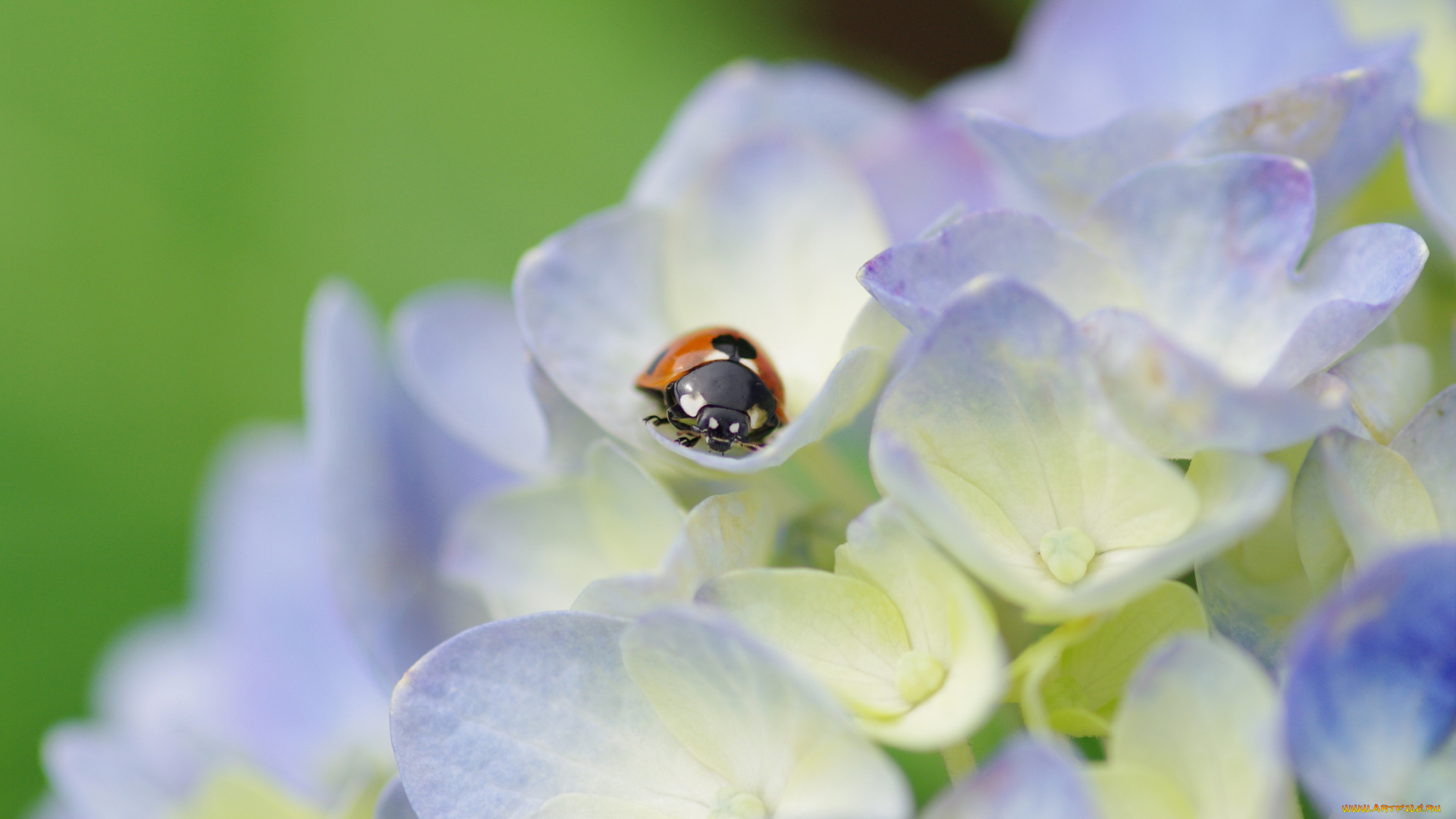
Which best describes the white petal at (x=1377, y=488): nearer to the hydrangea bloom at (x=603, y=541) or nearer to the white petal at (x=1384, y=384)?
the white petal at (x=1384, y=384)

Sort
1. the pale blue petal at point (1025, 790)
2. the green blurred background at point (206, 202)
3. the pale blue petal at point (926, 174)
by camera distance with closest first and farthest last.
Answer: the pale blue petal at point (1025, 790), the pale blue petal at point (926, 174), the green blurred background at point (206, 202)

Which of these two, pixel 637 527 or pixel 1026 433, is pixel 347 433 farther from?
pixel 1026 433

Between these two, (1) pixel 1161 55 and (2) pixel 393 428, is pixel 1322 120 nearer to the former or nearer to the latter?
(1) pixel 1161 55

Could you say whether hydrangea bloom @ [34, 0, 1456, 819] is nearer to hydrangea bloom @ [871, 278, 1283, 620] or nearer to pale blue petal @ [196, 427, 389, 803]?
hydrangea bloom @ [871, 278, 1283, 620]

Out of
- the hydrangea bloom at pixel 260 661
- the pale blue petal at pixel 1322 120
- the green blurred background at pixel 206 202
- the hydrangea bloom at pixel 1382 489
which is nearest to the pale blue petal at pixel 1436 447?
the hydrangea bloom at pixel 1382 489

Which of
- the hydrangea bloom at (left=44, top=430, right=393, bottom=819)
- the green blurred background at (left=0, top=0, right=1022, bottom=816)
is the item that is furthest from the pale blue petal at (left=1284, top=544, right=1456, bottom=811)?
the green blurred background at (left=0, top=0, right=1022, bottom=816)

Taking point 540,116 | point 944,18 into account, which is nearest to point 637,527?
point 540,116

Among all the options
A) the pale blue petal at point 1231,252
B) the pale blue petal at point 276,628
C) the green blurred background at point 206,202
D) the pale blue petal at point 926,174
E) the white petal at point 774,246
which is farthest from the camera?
the green blurred background at point 206,202

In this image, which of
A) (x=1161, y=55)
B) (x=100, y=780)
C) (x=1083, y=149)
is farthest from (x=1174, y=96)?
(x=100, y=780)
